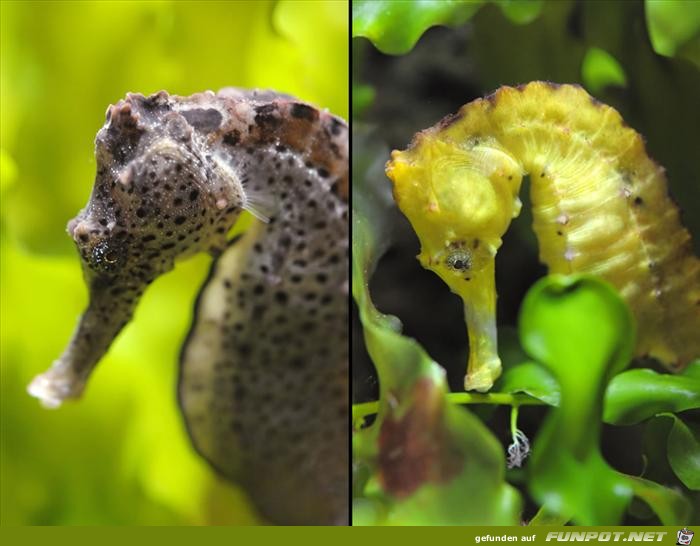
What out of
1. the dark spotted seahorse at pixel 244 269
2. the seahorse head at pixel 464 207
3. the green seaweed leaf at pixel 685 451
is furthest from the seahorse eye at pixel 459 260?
the green seaweed leaf at pixel 685 451

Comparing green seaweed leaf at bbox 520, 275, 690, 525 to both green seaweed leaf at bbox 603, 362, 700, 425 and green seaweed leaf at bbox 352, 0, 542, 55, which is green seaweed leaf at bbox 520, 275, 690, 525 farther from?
green seaweed leaf at bbox 352, 0, 542, 55

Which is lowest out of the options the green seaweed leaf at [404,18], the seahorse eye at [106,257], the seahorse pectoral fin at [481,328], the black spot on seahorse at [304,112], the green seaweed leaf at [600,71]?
the seahorse pectoral fin at [481,328]

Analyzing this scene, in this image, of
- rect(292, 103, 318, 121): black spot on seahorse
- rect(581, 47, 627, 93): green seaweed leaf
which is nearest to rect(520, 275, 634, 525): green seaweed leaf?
rect(581, 47, 627, 93): green seaweed leaf

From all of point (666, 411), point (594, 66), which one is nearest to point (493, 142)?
point (594, 66)

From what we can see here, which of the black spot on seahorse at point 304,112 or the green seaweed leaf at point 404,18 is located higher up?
the green seaweed leaf at point 404,18

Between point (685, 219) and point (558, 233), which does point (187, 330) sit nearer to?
point (558, 233)

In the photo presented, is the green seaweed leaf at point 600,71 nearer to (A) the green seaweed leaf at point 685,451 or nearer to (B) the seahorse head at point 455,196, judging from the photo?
(B) the seahorse head at point 455,196

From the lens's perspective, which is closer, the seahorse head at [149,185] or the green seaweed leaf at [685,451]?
the seahorse head at [149,185]
